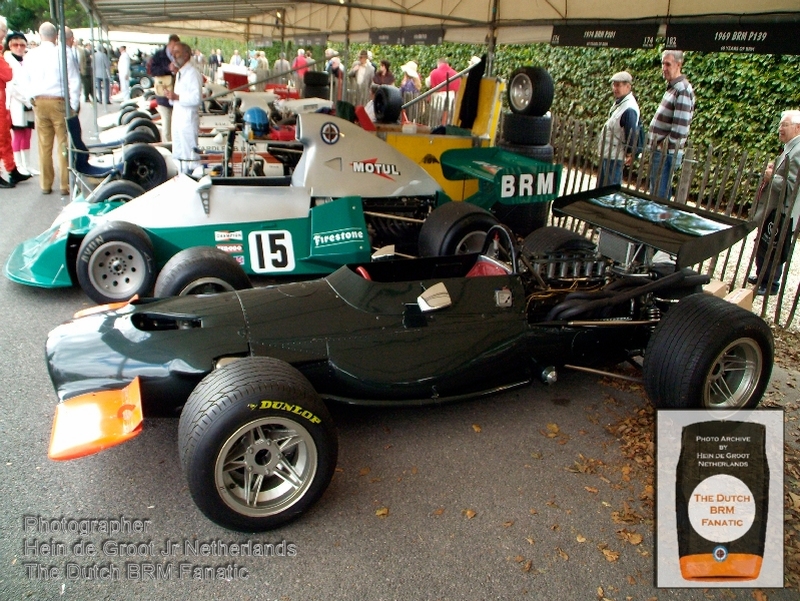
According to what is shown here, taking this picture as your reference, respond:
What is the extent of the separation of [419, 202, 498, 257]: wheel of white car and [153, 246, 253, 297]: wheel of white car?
180cm

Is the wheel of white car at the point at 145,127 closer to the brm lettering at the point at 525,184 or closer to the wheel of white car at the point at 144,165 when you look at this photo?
the wheel of white car at the point at 144,165

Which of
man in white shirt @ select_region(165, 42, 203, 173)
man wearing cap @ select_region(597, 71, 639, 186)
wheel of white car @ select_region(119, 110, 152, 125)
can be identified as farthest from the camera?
wheel of white car @ select_region(119, 110, 152, 125)

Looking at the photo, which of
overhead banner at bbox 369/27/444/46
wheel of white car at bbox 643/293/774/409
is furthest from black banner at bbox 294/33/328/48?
wheel of white car at bbox 643/293/774/409

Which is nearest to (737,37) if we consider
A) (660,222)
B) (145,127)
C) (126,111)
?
(660,222)

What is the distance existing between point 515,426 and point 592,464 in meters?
0.51

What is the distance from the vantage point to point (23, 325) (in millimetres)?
4688

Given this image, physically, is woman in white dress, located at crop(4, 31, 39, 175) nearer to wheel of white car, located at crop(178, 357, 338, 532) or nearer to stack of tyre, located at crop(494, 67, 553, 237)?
stack of tyre, located at crop(494, 67, 553, 237)

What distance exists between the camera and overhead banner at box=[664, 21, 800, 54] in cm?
586

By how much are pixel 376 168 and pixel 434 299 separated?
111 inches

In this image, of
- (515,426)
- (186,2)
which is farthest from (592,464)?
(186,2)

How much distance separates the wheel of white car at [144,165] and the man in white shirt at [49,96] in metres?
1.09

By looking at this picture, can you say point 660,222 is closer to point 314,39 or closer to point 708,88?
point 708,88

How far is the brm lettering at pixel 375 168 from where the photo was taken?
600 centimetres

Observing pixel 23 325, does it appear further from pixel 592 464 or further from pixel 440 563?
pixel 592 464
